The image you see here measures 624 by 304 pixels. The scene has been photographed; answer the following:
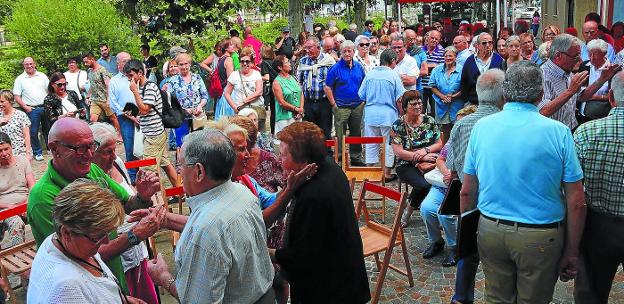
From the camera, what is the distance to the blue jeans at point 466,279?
414 centimetres

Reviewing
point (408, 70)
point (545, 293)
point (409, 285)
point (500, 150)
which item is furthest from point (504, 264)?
point (408, 70)

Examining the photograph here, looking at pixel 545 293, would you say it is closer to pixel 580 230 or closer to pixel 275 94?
pixel 580 230

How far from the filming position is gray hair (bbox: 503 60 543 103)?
3.15 m

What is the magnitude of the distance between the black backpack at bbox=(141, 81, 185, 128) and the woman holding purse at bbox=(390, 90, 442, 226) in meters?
2.59

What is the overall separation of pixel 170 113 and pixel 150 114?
24cm

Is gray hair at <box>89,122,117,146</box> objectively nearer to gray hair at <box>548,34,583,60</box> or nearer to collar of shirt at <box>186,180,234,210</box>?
collar of shirt at <box>186,180,234,210</box>

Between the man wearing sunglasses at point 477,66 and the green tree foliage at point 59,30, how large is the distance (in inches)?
324

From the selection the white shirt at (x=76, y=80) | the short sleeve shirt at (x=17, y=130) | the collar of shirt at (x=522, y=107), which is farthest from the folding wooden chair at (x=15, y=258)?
the white shirt at (x=76, y=80)

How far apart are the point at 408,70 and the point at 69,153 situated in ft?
21.3

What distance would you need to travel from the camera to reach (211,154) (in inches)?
100

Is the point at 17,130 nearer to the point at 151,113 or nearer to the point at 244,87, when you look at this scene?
the point at 151,113

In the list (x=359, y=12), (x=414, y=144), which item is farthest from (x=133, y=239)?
(x=359, y=12)

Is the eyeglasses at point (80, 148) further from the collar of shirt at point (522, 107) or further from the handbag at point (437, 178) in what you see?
the handbag at point (437, 178)

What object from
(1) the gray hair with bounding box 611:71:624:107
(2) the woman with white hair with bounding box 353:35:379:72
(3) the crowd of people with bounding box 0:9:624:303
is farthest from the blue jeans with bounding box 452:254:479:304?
(2) the woman with white hair with bounding box 353:35:379:72
